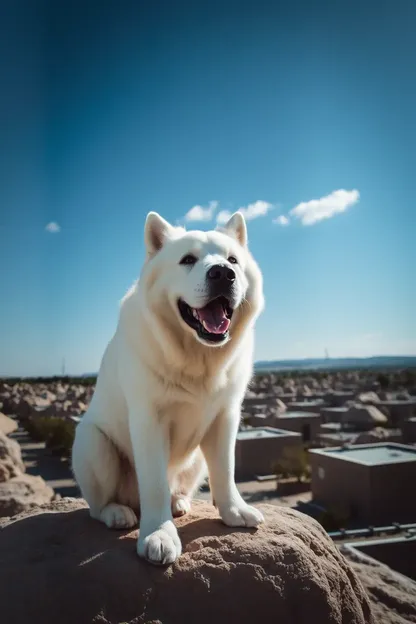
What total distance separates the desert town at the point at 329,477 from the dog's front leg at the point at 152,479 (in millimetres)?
1040

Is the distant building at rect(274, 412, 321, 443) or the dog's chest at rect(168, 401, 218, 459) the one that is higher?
the dog's chest at rect(168, 401, 218, 459)

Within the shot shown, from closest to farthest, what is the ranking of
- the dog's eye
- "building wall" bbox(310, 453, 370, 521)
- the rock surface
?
1. the dog's eye
2. the rock surface
3. "building wall" bbox(310, 453, 370, 521)

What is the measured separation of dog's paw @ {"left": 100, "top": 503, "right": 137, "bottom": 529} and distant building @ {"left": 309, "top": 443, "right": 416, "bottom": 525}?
20942 mm

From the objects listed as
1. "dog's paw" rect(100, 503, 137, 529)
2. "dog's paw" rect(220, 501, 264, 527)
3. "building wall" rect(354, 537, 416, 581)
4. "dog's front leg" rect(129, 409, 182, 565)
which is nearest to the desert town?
"building wall" rect(354, 537, 416, 581)

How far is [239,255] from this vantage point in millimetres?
3682

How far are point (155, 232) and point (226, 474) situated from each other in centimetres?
187

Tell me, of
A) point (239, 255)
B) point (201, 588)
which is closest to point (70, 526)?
point (201, 588)

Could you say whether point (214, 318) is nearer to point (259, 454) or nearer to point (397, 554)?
point (397, 554)

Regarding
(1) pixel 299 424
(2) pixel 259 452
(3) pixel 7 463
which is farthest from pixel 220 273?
(1) pixel 299 424

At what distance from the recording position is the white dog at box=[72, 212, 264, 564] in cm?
335

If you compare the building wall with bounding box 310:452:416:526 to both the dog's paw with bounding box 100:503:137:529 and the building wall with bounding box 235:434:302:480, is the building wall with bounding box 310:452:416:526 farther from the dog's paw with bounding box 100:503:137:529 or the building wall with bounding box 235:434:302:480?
the dog's paw with bounding box 100:503:137:529

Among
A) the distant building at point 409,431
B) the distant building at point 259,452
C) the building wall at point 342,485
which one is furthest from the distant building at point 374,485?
the distant building at point 409,431

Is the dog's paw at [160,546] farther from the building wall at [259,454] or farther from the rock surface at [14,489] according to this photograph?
the building wall at [259,454]

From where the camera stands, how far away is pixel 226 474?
12.8ft
